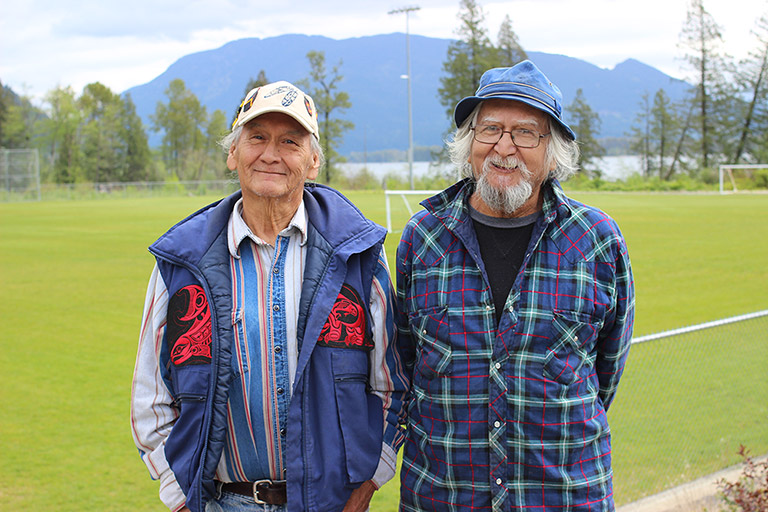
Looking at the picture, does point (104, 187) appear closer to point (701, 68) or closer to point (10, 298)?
point (701, 68)

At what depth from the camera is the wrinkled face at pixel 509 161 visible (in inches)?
89.2

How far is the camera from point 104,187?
59.2 m

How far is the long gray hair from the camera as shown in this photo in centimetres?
234

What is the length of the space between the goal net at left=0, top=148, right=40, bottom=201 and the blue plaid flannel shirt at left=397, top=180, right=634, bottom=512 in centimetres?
5403

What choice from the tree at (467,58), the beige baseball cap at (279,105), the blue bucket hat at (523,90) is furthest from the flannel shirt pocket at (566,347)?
the tree at (467,58)

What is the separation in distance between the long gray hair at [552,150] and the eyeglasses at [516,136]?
0.06 metres

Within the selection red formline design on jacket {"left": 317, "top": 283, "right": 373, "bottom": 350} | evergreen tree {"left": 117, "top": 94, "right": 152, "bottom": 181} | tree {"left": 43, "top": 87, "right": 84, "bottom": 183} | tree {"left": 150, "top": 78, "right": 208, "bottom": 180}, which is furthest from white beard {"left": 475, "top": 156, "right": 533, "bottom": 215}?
tree {"left": 150, "top": 78, "right": 208, "bottom": 180}

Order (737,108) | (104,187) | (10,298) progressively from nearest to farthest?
(10,298)
(737,108)
(104,187)

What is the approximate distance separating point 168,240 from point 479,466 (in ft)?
3.85

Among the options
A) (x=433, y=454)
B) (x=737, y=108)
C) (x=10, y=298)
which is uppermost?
(x=737, y=108)

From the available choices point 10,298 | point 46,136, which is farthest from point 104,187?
point 10,298

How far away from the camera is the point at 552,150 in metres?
2.34

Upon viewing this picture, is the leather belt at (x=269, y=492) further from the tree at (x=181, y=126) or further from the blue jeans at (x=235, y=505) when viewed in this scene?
the tree at (x=181, y=126)

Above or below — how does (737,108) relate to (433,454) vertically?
above
